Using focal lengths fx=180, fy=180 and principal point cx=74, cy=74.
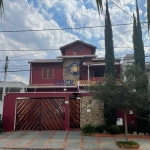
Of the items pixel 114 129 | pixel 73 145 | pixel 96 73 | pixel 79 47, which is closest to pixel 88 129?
pixel 114 129

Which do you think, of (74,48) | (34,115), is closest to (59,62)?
(74,48)

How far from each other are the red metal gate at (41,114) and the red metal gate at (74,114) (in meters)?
0.58

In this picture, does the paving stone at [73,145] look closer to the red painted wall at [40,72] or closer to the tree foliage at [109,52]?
the tree foliage at [109,52]

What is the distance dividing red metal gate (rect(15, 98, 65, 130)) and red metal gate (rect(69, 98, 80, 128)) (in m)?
0.58

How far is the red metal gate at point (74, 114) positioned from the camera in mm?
12641

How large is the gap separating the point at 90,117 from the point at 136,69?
476cm

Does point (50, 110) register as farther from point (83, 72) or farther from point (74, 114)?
point (83, 72)

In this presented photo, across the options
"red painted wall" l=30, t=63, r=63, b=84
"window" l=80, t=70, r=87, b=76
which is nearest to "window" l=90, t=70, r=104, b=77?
"window" l=80, t=70, r=87, b=76

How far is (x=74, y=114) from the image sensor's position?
1271 centimetres

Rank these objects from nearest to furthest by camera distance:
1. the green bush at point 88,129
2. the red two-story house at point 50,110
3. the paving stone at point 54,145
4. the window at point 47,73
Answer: the paving stone at point 54,145 < the green bush at point 88,129 < the red two-story house at point 50,110 < the window at point 47,73

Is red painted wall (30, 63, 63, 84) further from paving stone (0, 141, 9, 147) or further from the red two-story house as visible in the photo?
paving stone (0, 141, 9, 147)

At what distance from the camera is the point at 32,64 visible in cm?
2522

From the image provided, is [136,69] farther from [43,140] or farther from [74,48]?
[74,48]

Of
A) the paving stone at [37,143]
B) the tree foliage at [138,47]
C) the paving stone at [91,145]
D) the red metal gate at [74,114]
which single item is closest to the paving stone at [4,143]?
the paving stone at [37,143]
